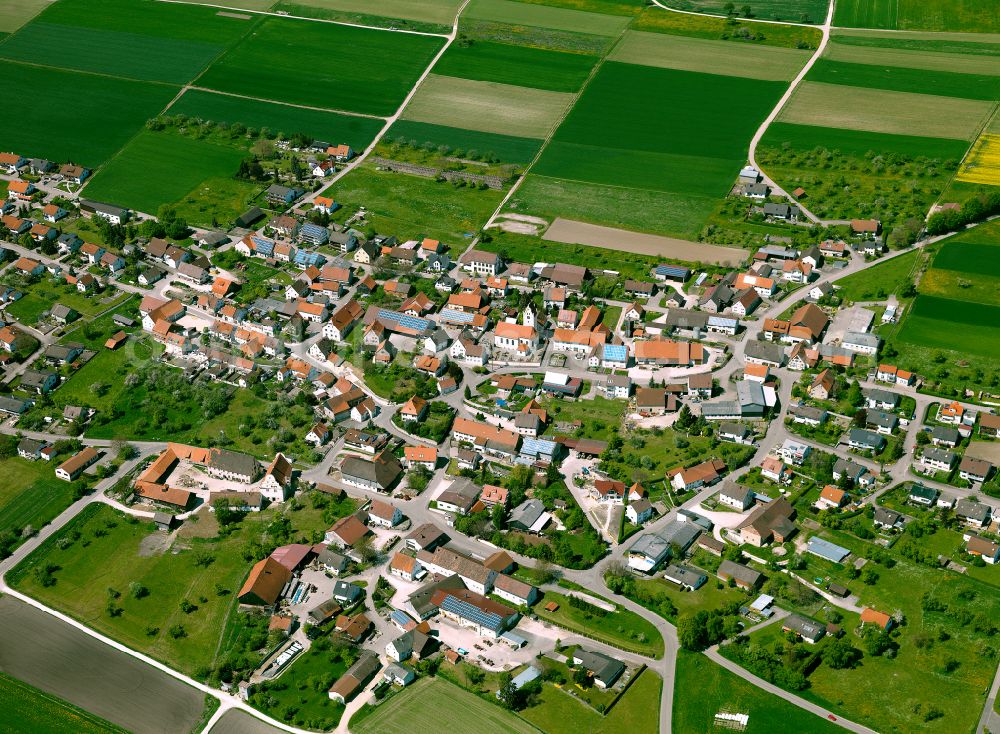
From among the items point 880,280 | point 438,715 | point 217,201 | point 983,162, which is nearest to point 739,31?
point 983,162

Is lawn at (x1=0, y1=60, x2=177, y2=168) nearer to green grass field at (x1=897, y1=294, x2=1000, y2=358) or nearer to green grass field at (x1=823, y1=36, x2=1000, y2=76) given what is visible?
green grass field at (x1=823, y1=36, x2=1000, y2=76)

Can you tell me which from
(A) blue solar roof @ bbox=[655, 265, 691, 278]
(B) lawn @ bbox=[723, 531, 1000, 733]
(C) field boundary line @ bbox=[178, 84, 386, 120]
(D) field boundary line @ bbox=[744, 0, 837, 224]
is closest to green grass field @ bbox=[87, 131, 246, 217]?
(C) field boundary line @ bbox=[178, 84, 386, 120]

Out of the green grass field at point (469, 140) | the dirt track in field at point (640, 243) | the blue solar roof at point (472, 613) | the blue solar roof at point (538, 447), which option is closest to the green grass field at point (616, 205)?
the dirt track in field at point (640, 243)

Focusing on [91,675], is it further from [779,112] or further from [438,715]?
[779,112]

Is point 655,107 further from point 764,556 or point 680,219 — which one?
point 764,556

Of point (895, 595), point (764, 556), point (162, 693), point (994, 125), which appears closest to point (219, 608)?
point (162, 693)

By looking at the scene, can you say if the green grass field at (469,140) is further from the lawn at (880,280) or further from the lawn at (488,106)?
the lawn at (880,280)
